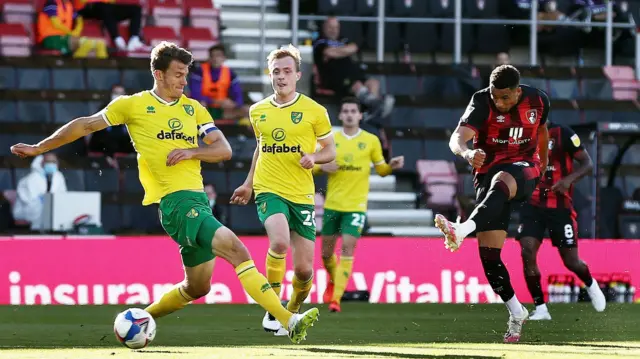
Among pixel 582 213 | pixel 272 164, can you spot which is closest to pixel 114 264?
pixel 272 164

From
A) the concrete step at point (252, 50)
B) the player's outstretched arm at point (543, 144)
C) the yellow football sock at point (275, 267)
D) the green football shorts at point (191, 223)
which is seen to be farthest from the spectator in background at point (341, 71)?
the green football shorts at point (191, 223)

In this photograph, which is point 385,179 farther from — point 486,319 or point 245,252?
point 245,252

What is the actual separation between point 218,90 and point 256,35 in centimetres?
347

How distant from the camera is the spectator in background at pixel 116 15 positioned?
21.8 meters

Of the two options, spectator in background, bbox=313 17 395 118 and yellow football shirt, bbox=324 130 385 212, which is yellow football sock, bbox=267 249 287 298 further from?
spectator in background, bbox=313 17 395 118

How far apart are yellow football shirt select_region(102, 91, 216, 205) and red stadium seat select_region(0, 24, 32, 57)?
12.5 m

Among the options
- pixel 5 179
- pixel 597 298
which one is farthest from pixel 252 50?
pixel 597 298

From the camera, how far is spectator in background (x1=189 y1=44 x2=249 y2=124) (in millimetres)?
20266

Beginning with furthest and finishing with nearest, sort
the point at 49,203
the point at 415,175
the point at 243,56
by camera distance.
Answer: the point at 243,56 < the point at 415,175 < the point at 49,203

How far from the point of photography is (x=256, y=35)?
2358 centimetres

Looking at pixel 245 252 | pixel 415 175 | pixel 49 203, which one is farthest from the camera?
pixel 415 175

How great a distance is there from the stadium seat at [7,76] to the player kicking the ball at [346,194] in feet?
24.3

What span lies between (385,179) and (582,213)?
339cm

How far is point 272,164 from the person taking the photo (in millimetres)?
11172
